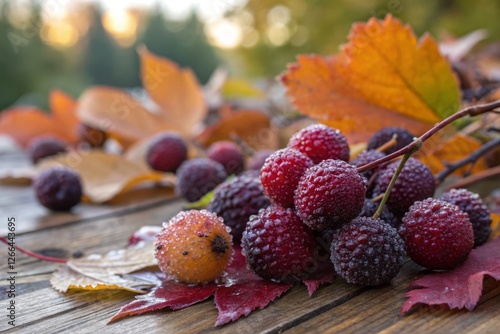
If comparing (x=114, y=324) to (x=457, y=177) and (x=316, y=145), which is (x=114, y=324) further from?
(x=457, y=177)

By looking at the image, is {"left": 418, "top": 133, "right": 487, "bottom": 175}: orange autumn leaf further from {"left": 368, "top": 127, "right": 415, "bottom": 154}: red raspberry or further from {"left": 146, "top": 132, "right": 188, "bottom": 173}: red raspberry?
{"left": 146, "top": 132, "right": 188, "bottom": 173}: red raspberry

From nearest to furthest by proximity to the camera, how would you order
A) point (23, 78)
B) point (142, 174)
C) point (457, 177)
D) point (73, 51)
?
point (457, 177) → point (142, 174) → point (23, 78) → point (73, 51)

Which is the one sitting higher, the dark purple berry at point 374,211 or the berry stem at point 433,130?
the berry stem at point 433,130

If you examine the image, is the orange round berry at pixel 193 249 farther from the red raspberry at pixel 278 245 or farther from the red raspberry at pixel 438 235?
the red raspberry at pixel 438 235

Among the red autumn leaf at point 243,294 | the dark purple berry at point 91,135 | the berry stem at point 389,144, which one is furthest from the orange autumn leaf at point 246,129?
the red autumn leaf at point 243,294

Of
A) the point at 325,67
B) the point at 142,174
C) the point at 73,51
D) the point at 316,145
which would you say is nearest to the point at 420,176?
the point at 316,145

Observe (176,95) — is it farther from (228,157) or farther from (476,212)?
(476,212)
